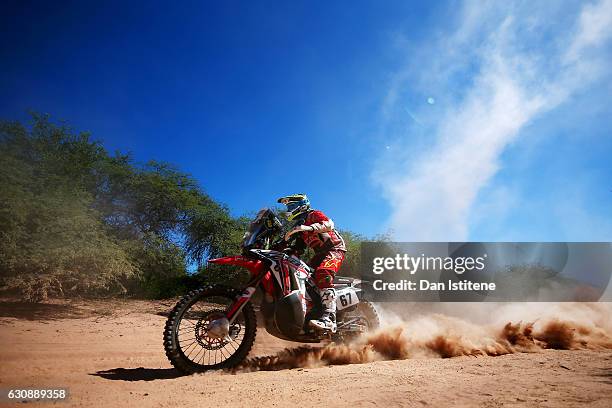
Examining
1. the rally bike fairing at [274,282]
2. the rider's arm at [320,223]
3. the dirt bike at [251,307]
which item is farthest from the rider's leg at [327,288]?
the rider's arm at [320,223]

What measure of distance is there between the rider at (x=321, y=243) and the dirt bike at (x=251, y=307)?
167mm

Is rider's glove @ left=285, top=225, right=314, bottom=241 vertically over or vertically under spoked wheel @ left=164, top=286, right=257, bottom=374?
over

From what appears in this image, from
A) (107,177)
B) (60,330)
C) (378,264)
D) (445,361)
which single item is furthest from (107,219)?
(445,361)

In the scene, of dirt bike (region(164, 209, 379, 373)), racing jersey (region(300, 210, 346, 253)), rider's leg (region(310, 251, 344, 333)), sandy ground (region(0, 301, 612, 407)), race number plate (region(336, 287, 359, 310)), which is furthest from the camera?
race number plate (region(336, 287, 359, 310))

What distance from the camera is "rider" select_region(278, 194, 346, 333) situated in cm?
622

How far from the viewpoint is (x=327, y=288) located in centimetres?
634

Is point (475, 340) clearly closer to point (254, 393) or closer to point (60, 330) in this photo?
point (254, 393)

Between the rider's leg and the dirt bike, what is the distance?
0.11 m

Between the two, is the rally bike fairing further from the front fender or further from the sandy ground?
the sandy ground

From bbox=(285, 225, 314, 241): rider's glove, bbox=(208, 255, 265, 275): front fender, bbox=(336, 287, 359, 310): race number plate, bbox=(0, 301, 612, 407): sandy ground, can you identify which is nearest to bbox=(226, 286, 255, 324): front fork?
bbox=(208, 255, 265, 275): front fender

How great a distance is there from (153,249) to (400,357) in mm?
16005

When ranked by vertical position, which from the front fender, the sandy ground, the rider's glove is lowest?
the sandy ground

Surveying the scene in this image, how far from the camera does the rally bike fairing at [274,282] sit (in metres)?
5.57

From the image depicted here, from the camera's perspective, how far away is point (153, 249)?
1958 centimetres
